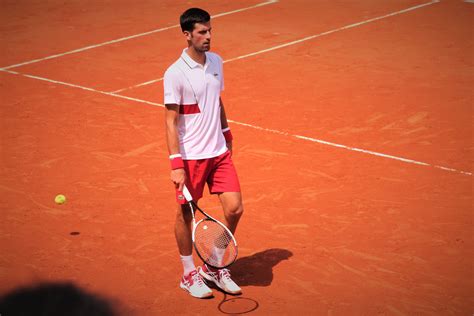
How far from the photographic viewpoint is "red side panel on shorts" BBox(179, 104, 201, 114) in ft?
22.1

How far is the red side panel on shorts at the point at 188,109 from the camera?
675 centimetres

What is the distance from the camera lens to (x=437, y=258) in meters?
7.72

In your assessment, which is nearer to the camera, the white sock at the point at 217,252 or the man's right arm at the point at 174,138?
the man's right arm at the point at 174,138

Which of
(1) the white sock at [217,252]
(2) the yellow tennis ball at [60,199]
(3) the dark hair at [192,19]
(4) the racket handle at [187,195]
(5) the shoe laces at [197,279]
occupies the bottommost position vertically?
(5) the shoe laces at [197,279]

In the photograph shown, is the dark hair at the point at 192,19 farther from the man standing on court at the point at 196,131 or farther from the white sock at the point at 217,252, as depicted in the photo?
the white sock at the point at 217,252

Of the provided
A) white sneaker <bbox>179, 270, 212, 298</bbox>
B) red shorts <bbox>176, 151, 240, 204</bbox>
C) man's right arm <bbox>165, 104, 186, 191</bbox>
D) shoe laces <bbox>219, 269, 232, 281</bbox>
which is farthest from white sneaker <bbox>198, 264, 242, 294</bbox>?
man's right arm <bbox>165, 104, 186, 191</bbox>

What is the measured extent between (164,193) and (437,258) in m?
3.24

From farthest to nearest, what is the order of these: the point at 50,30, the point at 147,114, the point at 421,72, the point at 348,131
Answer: the point at 50,30 < the point at 421,72 < the point at 147,114 < the point at 348,131

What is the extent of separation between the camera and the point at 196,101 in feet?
22.2

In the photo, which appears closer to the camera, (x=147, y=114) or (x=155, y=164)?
(x=155, y=164)

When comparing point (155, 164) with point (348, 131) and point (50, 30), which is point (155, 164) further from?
point (50, 30)

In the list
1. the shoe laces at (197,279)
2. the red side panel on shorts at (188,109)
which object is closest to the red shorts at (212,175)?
the red side panel on shorts at (188,109)

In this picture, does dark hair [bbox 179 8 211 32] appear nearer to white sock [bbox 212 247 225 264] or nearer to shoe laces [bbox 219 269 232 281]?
white sock [bbox 212 247 225 264]

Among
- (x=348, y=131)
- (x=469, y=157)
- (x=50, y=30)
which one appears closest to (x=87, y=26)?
(x=50, y=30)
